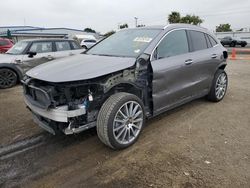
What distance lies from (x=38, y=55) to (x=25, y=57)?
1.41 ft

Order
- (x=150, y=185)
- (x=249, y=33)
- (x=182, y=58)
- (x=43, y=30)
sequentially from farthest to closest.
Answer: (x=43, y=30) → (x=249, y=33) → (x=182, y=58) → (x=150, y=185)

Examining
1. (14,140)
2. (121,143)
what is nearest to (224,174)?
(121,143)

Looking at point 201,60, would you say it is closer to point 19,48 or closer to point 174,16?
point 19,48

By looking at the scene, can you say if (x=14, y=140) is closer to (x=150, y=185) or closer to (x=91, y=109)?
(x=91, y=109)

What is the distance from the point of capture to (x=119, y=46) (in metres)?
4.50

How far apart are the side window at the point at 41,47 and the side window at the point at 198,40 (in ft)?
18.7

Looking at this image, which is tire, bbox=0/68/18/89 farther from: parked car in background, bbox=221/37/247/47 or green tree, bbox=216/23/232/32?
green tree, bbox=216/23/232/32

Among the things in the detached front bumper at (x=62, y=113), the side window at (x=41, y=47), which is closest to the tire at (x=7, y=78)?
the side window at (x=41, y=47)

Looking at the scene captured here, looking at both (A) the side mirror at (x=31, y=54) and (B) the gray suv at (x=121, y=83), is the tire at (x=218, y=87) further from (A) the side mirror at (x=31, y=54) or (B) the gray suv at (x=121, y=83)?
(A) the side mirror at (x=31, y=54)

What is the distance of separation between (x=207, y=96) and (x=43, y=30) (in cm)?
5032

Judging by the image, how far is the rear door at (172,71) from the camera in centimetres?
404

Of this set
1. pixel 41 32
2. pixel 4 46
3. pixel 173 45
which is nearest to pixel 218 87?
pixel 173 45

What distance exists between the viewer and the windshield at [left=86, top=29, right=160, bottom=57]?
13.6 ft

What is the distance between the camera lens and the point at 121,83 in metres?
→ 3.68
